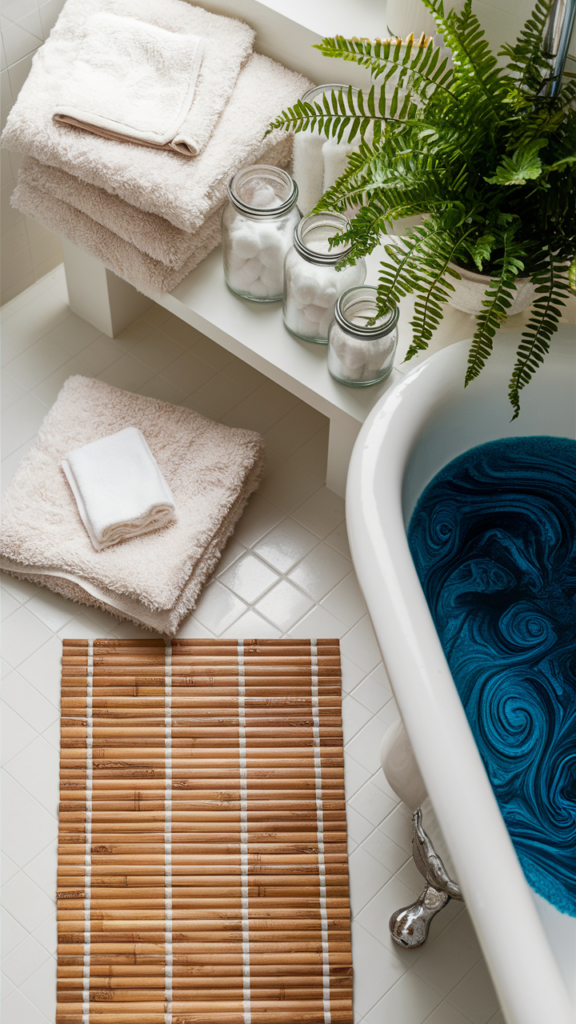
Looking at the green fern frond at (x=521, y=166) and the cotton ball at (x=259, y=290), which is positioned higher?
the green fern frond at (x=521, y=166)

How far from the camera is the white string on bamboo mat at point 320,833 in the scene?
1585mm

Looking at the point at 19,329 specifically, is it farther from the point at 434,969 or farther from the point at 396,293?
the point at 434,969

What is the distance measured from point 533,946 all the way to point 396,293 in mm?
859

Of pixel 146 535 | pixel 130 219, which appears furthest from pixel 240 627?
pixel 130 219

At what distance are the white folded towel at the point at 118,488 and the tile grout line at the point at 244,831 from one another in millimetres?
318

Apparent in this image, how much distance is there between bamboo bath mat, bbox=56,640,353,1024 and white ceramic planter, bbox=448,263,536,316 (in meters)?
0.73

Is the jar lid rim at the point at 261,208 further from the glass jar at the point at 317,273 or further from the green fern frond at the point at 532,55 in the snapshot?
the green fern frond at the point at 532,55

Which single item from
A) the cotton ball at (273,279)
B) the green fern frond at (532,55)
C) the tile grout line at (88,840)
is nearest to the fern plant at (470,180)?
the green fern frond at (532,55)

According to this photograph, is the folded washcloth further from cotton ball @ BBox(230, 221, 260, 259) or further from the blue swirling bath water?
the blue swirling bath water

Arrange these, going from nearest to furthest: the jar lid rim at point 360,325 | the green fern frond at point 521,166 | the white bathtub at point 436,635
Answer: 1. the white bathtub at point 436,635
2. the green fern frond at point 521,166
3. the jar lid rim at point 360,325

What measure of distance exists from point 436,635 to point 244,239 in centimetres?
87

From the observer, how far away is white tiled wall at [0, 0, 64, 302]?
1.85m

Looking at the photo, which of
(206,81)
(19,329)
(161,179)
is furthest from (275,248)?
(19,329)

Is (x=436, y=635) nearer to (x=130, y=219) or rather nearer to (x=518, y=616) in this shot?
(x=518, y=616)
